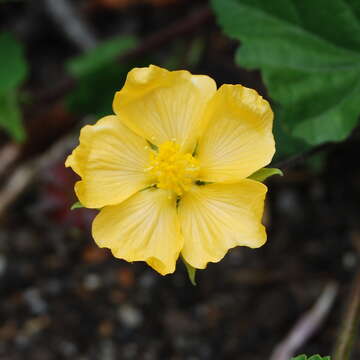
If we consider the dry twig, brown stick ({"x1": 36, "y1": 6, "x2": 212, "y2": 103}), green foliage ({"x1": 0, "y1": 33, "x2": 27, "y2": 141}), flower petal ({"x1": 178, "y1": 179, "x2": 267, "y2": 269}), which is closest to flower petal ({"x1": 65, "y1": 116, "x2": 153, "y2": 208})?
flower petal ({"x1": 178, "y1": 179, "x2": 267, "y2": 269})

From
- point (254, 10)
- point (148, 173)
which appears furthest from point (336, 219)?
point (148, 173)

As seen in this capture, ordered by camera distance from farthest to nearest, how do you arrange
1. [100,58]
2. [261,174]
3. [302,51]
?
[100,58], [302,51], [261,174]

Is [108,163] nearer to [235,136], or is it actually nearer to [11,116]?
[235,136]

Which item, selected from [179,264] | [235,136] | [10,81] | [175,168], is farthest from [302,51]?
[10,81]

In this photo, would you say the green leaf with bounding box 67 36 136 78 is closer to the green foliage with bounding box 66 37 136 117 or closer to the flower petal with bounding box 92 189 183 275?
the green foliage with bounding box 66 37 136 117

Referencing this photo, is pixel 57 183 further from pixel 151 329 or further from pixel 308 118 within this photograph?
pixel 308 118

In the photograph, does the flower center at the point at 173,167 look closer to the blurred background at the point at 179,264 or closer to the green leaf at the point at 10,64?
the blurred background at the point at 179,264

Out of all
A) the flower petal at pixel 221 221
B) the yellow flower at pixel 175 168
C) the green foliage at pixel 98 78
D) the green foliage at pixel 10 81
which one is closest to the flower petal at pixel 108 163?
the yellow flower at pixel 175 168

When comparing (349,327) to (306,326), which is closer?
(349,327)
